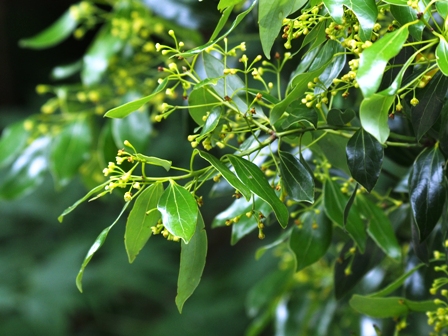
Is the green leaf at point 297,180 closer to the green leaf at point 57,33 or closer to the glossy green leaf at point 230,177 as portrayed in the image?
the glossy green leaf at point 230,177

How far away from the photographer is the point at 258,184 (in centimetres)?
46

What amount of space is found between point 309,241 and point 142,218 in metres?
0.20

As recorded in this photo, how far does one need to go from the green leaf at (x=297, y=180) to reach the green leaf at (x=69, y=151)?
1.58 feet

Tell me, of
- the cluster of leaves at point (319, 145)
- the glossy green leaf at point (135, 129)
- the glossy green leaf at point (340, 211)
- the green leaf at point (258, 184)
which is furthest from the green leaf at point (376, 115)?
the glossy green leaf at point (135, 129)

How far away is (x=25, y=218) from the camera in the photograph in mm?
2162

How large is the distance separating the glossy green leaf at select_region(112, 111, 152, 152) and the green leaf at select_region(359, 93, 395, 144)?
559 millimetres

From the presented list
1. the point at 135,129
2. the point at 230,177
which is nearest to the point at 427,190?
the point at 230,177

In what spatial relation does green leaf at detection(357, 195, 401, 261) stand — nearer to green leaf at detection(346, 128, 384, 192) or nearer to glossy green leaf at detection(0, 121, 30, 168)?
green leaf at detection(346, 128, 384, 192)

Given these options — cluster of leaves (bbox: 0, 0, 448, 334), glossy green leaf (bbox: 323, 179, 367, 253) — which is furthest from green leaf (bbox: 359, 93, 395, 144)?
glossy green leaf (bbox: 323, 179, 367, 253)

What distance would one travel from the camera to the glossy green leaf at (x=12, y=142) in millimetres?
970

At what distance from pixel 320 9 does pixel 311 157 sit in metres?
0.20

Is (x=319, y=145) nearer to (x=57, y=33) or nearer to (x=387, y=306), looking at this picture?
(x=387, y=306)

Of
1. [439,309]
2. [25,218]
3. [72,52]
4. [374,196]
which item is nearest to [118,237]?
[25,218]

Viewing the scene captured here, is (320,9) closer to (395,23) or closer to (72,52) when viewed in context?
(395,23)
